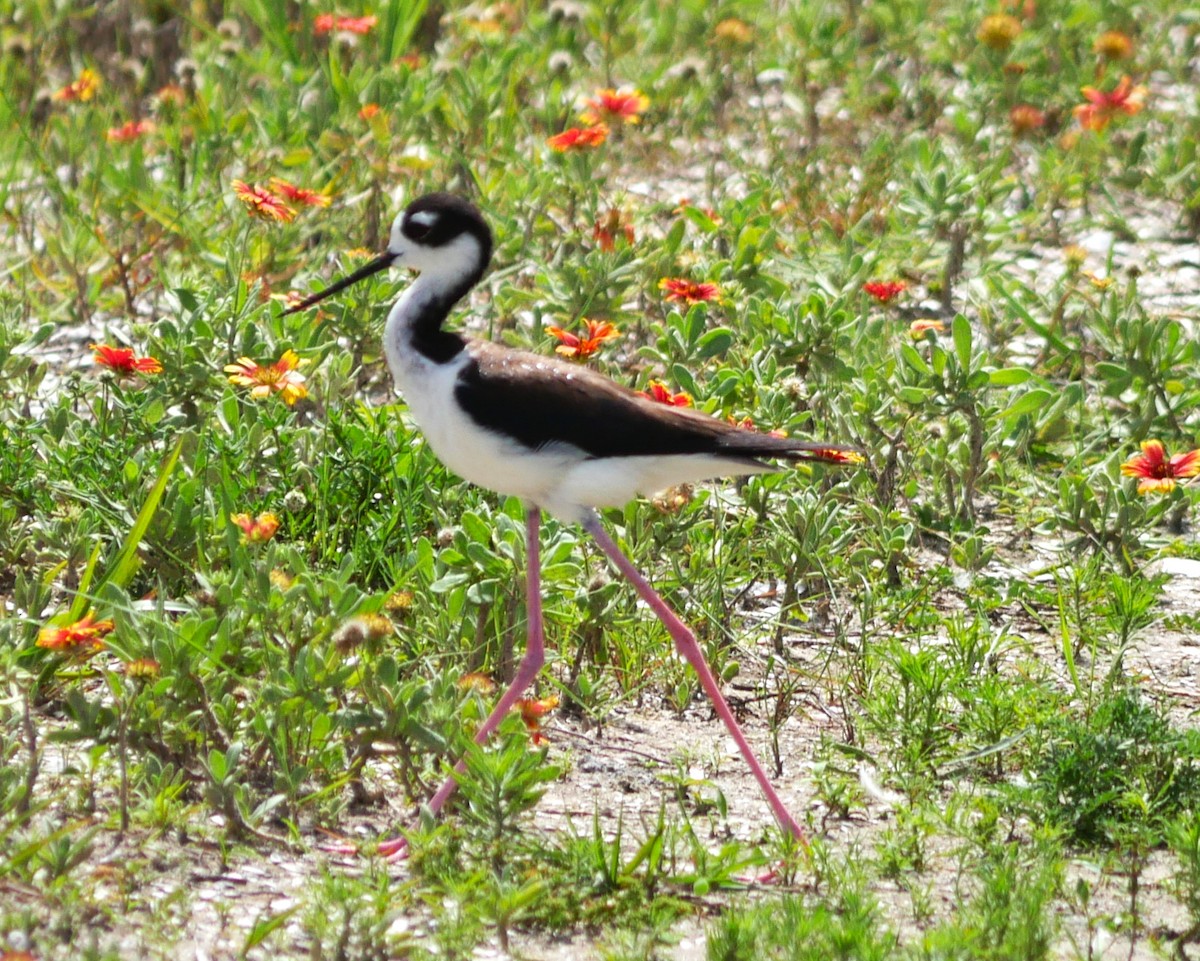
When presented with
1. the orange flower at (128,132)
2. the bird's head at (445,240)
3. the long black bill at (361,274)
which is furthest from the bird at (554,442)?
the orange flower at (128,132)

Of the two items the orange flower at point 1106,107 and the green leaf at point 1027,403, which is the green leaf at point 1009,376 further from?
the orange flower at point 1106,107

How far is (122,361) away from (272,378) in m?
0.37

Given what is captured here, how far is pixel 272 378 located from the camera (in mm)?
4055

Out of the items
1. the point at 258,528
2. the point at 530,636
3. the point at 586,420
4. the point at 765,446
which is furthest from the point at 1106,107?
the point at 258,528

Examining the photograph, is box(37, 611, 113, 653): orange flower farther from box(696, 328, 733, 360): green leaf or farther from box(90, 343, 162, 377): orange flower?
box(696, 328, 733, 360): green leaf

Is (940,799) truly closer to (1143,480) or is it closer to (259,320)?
(1143,480)

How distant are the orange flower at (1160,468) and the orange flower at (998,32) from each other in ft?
11.7

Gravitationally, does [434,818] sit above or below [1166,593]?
below

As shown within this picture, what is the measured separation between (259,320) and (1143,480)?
2.37 m

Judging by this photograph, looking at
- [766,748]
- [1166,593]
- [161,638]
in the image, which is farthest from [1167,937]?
[161,638]

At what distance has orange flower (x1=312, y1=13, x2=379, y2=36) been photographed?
6.21 m

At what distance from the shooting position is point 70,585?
3943 mm

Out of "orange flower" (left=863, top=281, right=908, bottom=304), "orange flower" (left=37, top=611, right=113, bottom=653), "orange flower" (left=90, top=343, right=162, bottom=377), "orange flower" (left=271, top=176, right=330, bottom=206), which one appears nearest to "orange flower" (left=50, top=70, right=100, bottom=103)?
"orange flower" (left=271, top=176, right=330, bottom=206)

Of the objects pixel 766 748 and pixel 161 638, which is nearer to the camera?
pixel 161 638
